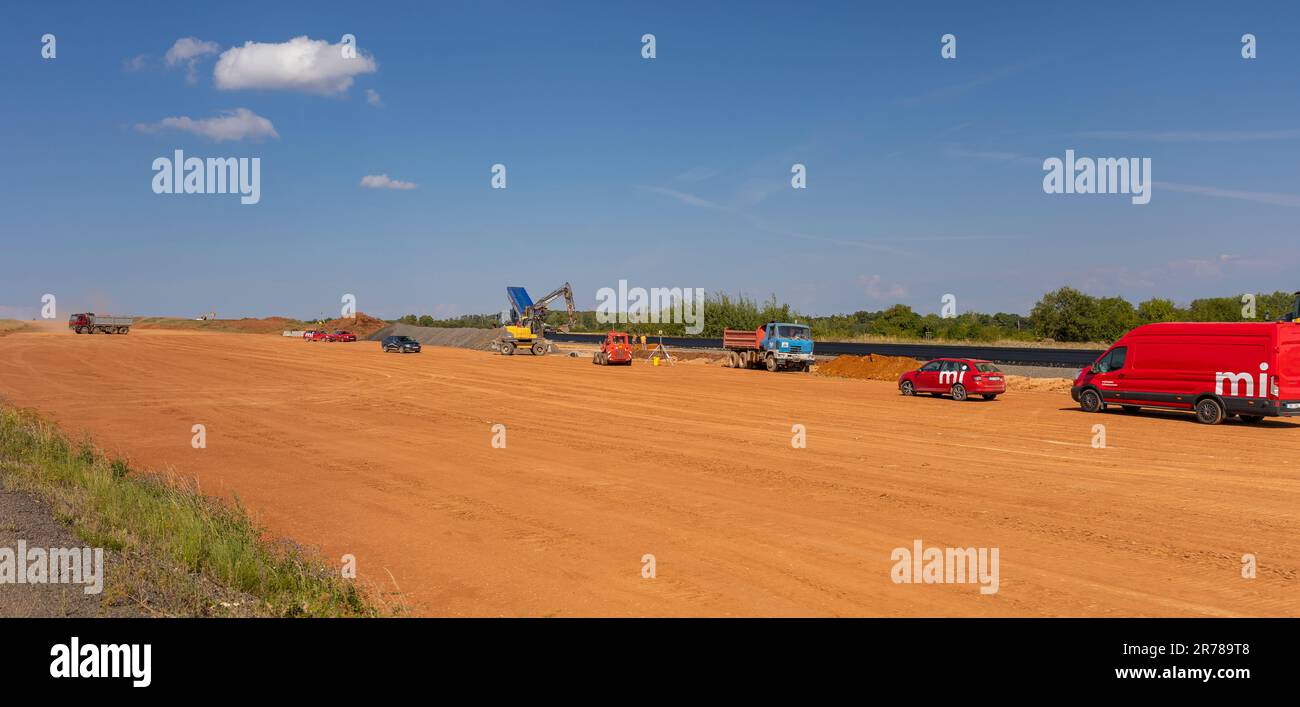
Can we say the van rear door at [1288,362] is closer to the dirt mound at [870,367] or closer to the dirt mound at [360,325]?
the dirt mound at [870,367]

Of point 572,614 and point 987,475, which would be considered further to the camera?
point 987,475

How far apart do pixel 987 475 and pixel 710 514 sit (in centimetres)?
593

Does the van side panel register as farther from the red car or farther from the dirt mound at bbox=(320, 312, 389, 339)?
the dirt mound at bbox=(320, 312, 389, 339)

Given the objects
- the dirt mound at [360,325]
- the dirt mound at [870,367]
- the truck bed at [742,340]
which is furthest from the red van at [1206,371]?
the dirt mound at [360,325]

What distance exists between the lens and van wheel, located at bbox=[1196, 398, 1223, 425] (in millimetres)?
21312

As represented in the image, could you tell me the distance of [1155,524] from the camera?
10.5 m

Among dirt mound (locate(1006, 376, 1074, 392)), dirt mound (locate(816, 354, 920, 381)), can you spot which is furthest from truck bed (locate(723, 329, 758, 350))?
dirt mound (locate(1006, 376, 1074, 392))

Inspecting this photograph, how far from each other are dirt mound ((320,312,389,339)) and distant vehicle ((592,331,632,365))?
237 feet

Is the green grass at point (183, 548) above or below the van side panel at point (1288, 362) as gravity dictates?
below

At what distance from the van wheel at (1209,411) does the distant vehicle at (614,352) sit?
110ft

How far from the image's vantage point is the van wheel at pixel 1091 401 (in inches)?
968
